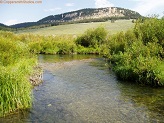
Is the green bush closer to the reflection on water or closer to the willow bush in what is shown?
the willow bush

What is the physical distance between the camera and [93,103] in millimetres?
20719

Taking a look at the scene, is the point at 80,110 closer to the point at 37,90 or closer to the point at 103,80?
the point at 37,90

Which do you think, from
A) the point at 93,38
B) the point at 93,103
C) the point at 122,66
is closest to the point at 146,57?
the point at 122,66

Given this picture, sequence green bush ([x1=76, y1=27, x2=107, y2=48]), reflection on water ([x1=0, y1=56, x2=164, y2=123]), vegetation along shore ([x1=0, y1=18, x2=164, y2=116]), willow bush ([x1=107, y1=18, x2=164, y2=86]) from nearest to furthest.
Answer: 1. reflection on water ([x1=0, y1=56, x2=164, y2=123])
2. vegetation along shore ([x1=0, y1=18, x2=164, y2=116])
3. willow bush ([x1=107, y1=18, x2=164, y2=86])
4. green bush ([x1=76, y1=27, x2=107, y2=48])

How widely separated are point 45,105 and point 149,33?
60.7 feet

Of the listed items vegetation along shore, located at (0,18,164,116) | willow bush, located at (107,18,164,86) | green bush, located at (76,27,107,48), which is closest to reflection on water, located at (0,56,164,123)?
vegetation along shore, located at (0,18,164,116)

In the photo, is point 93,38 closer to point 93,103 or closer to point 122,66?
point 122,66

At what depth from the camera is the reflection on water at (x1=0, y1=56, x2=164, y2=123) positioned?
56.1 feet

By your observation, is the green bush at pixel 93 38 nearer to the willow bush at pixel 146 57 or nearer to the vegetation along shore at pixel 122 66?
the vegetation along shore at pixel 122 66

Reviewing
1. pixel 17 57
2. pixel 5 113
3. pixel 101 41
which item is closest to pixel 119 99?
pixel 5 113

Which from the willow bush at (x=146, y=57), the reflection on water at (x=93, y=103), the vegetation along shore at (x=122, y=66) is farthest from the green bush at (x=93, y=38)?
the reflection on water at (x=93, y=103)

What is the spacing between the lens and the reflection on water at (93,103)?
56.1ft

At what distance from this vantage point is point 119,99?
2173 centimetres

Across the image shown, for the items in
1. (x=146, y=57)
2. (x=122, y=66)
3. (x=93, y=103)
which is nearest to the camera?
(x=93, y=103)
